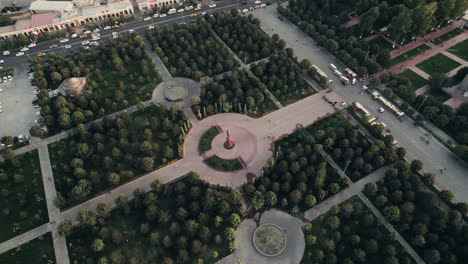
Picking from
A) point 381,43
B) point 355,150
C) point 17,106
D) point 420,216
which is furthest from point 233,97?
point 17,106

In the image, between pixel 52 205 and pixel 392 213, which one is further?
pixel 52 205

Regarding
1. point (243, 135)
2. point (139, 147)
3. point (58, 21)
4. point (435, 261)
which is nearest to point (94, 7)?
point (58, 21)

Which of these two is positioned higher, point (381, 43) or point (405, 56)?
point (381, 43)

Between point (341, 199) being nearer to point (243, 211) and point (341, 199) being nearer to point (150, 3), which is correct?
point (243, 211)

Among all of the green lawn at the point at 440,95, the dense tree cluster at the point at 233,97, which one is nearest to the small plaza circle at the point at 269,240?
the dense tree cluster at the point at 233,97

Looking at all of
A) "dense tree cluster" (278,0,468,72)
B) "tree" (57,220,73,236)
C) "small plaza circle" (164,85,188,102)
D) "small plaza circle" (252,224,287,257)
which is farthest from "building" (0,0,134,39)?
"small plaza circle" (252,224,287,257)

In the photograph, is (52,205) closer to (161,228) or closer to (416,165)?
(161,228)
